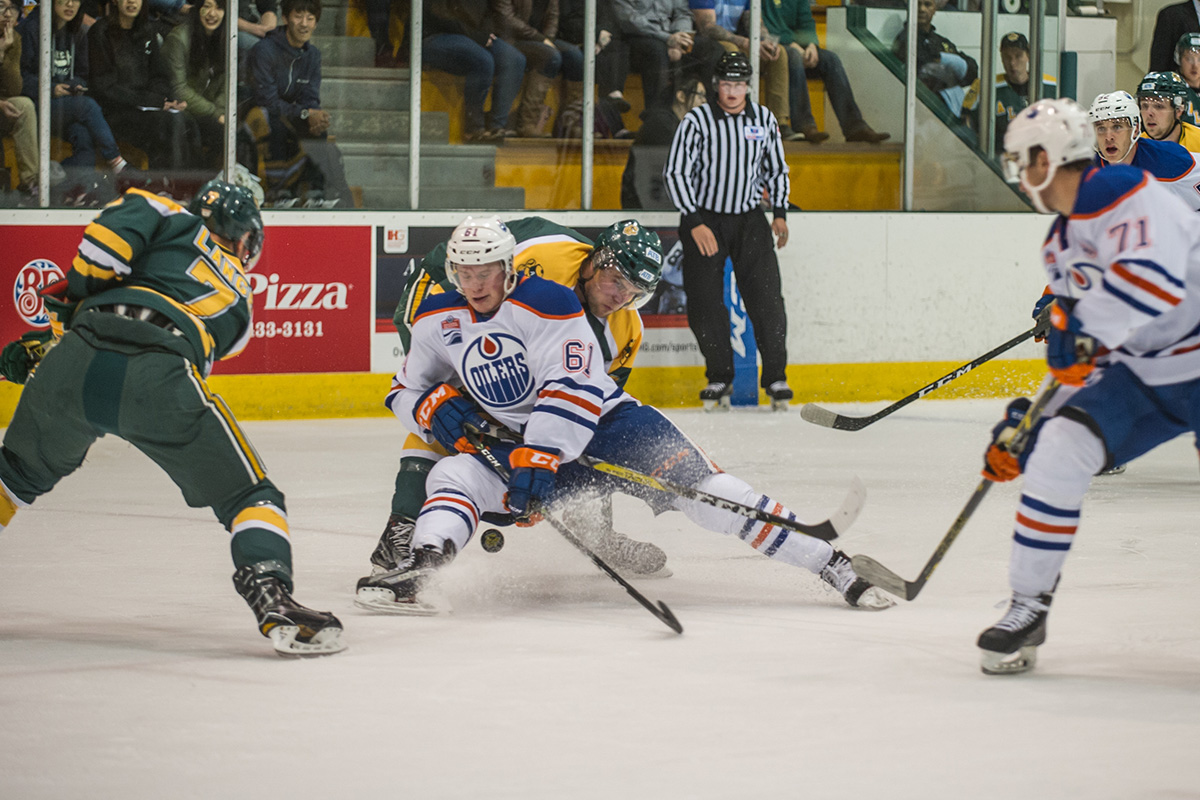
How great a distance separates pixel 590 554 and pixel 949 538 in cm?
73

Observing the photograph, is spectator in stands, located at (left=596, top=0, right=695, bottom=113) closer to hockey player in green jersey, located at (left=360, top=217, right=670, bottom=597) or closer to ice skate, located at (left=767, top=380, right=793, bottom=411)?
ice skate, located at (left=767, top=380, right=793, bottom=411)

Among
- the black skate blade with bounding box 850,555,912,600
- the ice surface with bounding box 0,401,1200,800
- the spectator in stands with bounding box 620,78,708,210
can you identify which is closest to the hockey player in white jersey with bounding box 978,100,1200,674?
the ice surface with bounding box 0,401,1200,800

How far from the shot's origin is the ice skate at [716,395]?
6.88 meters

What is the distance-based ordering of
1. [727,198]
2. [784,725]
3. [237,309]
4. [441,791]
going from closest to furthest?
[441,791], [784,725], [237,309], [727,198]

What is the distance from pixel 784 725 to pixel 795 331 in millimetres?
5056

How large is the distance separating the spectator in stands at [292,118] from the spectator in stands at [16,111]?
0.89m

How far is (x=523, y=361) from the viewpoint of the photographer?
129 inches

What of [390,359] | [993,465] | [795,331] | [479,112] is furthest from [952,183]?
[993,465]

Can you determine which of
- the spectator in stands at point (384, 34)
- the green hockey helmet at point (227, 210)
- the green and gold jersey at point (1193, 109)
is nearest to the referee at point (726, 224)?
the spectator in stands at point (384, 34)

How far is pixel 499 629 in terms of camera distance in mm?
3027

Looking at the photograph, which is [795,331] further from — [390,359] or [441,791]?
[441,791]

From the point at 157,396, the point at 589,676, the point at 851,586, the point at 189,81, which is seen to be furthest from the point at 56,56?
the point at 589,676

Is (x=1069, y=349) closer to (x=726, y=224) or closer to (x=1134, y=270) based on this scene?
(x=1134, y=270)

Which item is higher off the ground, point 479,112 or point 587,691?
point 479,112
